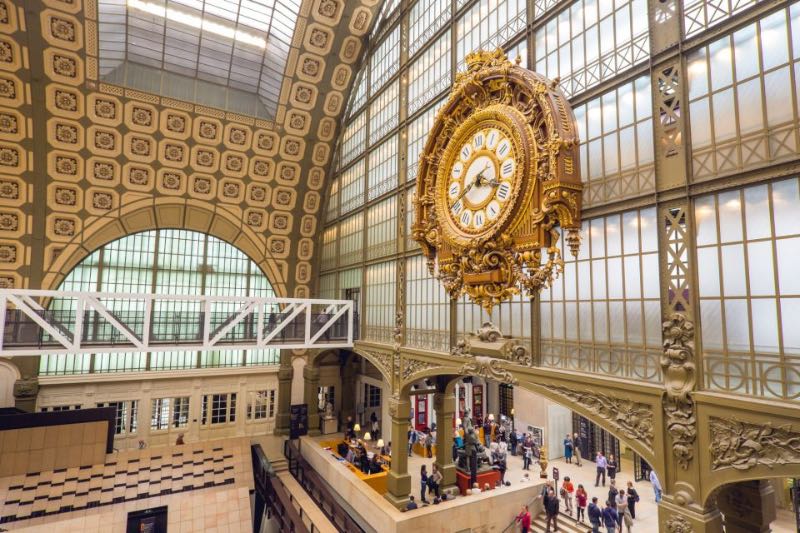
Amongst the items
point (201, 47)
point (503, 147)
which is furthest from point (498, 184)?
point (201, 47)

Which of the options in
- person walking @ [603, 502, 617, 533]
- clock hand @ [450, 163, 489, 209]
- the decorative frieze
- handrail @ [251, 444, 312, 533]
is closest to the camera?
the decorative frieze

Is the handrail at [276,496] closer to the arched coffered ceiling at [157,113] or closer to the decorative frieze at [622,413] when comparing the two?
the decorative frieze at [622,413]

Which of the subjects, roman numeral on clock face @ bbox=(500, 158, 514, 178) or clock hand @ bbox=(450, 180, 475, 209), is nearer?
roman numeral on clock face @ bbox=(500, 158, 514, 178)

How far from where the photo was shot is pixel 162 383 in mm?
24531

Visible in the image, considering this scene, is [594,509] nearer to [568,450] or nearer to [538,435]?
[568,450]

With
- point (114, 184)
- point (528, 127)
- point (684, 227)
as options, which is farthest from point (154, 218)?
point (684, 227)

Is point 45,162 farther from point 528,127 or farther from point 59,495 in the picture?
point 528,127

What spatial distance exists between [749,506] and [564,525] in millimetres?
8660

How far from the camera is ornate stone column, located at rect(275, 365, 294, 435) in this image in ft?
86.3

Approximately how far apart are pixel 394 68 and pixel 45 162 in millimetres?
16981

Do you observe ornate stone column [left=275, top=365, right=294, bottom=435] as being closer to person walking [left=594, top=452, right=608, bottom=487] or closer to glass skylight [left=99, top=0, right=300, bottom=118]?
glass skylight [left=99, top=0, right=300, bottom=118]

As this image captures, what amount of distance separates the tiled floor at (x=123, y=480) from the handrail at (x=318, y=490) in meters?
2.07

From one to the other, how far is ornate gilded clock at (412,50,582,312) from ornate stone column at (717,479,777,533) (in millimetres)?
5153

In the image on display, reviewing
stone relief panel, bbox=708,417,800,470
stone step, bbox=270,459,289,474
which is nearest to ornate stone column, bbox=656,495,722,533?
stone relief panel, bbox=708,417,800,470
